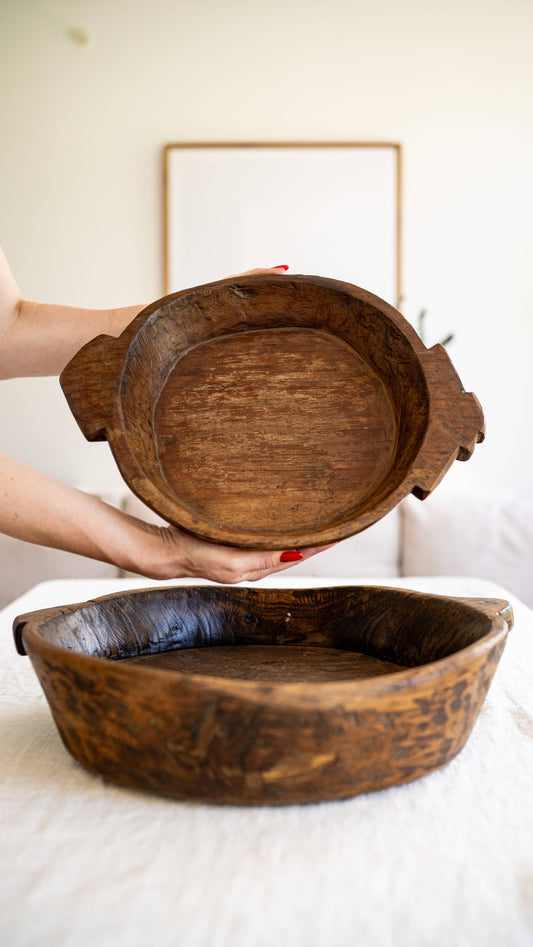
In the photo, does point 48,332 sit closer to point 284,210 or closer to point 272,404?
point 272,404

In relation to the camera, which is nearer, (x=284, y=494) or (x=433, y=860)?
(x=433, y=860)

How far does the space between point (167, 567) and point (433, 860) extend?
1.34 feet

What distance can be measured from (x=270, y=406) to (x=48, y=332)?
383 millimetres

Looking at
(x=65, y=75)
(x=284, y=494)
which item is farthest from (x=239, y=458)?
(x=65, y=75)

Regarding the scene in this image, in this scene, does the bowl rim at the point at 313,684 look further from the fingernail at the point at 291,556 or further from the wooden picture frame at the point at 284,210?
the wooden picture frame at the point at 284,210

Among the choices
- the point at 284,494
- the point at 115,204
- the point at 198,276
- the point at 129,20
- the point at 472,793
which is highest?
the point at 129,20

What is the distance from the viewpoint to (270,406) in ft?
2.73

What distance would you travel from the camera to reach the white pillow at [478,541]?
2074mm

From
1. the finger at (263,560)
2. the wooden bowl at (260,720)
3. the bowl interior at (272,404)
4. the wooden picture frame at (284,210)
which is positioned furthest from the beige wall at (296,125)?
the wooden bowl at (260,720)

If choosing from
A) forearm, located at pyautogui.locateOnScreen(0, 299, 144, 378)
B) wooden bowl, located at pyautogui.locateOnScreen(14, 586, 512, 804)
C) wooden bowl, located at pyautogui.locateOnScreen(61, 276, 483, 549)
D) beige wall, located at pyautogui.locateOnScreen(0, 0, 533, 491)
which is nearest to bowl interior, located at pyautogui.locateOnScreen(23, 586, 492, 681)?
wooden bowl, located at pyautogui.locateOnScreen(14, 586, 512, 804)

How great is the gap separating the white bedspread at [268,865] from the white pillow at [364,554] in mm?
1567

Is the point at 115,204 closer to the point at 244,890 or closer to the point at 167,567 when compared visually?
the point at 167,567

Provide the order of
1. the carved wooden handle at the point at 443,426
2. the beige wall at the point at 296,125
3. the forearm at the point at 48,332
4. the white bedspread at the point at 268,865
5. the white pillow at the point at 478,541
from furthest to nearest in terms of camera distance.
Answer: the beige wall at the point at 296,125 → the white pillow at the point at 478,541 → the forearm at the point at 48,332 → the carved wooden handle at the point at 443,426 → the white bedspread at the point at 268,865

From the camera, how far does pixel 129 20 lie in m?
2.49
